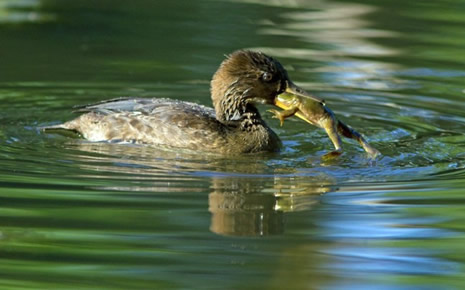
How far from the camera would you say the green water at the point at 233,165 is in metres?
7.09

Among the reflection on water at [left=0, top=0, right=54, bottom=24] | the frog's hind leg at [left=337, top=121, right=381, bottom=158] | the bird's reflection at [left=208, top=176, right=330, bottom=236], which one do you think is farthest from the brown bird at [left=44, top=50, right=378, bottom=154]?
the reflection on water at [left=0, top=0, right=54, bottom=24]

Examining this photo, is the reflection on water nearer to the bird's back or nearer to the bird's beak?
the bird's back

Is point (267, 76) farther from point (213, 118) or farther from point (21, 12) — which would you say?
point (21, 12)

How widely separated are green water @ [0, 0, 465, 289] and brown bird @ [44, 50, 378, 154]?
33 cm

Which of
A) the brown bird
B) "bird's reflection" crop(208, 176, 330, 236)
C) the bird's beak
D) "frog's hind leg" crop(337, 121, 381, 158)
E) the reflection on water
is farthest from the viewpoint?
the reflection on water

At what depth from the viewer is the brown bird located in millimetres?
11008

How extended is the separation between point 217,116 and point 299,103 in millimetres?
1060

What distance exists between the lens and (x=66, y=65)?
14.5 meters

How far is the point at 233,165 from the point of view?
1020cm

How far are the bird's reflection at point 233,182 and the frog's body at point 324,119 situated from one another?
0.57 metres

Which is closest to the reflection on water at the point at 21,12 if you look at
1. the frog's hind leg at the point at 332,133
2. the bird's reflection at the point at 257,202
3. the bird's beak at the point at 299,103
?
the bird's beak at the point at 299,103

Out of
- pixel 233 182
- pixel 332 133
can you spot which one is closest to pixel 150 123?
pixel 332 133

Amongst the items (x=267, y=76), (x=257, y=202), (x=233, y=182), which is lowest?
(x=257, y=202)

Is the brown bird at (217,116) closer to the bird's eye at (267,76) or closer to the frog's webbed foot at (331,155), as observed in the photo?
the bird's eye at (267,76)
